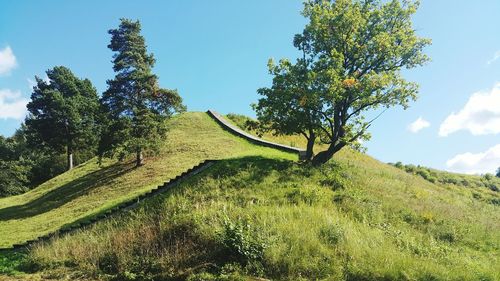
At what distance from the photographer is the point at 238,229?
1224cm

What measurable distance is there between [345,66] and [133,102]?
18217 millimetres

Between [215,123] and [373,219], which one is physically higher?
[215,123]

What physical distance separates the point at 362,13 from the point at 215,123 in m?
24.7

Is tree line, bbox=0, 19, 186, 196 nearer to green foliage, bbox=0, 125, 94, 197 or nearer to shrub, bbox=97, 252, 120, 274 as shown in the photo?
green foliage, bbox=0, 125, 94, 197

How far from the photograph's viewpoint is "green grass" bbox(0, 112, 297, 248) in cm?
2730

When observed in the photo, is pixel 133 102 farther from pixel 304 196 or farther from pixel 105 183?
pixel 304 196

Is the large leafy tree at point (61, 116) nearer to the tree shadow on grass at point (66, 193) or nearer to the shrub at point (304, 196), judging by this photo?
the tree shadow on grass at point (66, 193)

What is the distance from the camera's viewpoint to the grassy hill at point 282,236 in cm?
1145

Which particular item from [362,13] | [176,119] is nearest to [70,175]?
[176,119]

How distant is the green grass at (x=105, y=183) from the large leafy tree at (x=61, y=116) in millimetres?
10096

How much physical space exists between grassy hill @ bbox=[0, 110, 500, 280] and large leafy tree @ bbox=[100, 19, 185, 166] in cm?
1056

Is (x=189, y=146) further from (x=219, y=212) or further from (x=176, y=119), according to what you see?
(x=219, y=212)

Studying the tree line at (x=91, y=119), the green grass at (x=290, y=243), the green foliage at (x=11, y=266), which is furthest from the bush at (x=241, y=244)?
the tree line at (x=91, y=119)

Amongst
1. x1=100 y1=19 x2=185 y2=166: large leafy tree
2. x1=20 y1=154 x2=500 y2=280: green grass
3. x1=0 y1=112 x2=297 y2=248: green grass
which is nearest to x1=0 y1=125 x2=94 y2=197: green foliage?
x1=0 y1=112 x2=297 y2=248: green grass
